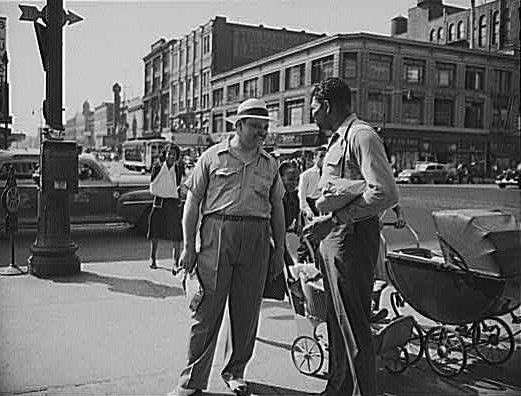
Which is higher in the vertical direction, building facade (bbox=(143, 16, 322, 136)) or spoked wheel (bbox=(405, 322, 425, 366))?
building facade (bbox=(143, 16, 322, 136))

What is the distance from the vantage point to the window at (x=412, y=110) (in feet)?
164

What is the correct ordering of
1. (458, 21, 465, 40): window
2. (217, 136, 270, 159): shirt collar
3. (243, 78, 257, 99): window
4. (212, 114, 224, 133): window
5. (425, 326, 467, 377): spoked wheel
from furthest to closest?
(212, 114, 224, 133): window, (243, 78, 257, 99): window, (458, 21, 465, 40): window, (425, 326, 467, 377): spoked wheel, (217, 136, 270, 159): shirt collar

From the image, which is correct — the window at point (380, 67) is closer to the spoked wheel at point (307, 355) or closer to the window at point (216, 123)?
the window at point (216, 123)

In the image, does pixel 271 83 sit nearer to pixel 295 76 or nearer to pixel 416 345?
pixel 295 76

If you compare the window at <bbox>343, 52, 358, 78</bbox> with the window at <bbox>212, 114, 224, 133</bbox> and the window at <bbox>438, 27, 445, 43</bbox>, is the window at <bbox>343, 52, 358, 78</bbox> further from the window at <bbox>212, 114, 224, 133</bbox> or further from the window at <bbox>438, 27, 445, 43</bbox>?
Answer: the window at <bbox>212, 114, 224, 133</bbox>

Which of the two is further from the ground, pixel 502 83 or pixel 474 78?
pixel 474 78

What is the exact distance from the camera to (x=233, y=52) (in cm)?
5244

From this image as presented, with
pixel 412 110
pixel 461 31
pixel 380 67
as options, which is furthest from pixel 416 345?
pixel 412 110

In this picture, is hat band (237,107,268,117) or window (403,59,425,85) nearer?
hat band (237,107,268,117)

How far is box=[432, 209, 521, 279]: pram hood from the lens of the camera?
3980 millimetres

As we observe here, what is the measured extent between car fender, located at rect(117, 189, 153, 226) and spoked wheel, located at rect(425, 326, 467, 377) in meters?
7.36

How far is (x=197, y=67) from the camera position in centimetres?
5806

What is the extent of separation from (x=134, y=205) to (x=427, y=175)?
34.4 metres

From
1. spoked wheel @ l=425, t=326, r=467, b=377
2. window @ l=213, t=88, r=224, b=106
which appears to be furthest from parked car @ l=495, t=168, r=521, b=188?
spoked wheel @ l=425, t=326, r=467, b=377
